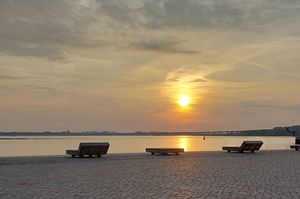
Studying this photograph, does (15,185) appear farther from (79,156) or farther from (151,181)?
(79,156)

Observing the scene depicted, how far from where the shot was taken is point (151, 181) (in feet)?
51.5

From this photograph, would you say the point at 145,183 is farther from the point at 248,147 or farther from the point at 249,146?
the point at 248,147

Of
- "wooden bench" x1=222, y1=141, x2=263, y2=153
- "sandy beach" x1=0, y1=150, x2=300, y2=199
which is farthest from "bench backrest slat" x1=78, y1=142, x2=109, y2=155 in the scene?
"wooden bench" x1=222, y1=141, x2=263, y2=153

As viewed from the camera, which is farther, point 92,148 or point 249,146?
point 249,146

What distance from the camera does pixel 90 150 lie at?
2817cm

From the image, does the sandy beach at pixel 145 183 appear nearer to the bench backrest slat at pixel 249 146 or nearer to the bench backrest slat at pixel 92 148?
the bench backrest slat at pixel 92 148

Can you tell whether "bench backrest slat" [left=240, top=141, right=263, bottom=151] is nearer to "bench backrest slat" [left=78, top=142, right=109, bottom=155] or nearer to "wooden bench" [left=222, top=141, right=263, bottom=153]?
"wooden bench" [left=222, top=141, right=263, bottom=153]

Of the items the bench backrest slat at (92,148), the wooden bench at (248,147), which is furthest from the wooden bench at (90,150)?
the wooden bench at (248,147)

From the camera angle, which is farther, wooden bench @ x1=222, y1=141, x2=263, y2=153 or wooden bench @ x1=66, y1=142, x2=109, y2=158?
wooden bench @ x1=222, y1=141, x2=263, y2=153

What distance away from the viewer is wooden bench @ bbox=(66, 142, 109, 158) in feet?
91.0

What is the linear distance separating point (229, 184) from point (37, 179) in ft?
19.5

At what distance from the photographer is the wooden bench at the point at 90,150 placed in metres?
27.7

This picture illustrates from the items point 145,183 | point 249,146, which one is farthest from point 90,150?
point 145,183

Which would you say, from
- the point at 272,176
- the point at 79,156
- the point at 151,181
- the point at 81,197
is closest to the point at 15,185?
the point at 81,197
